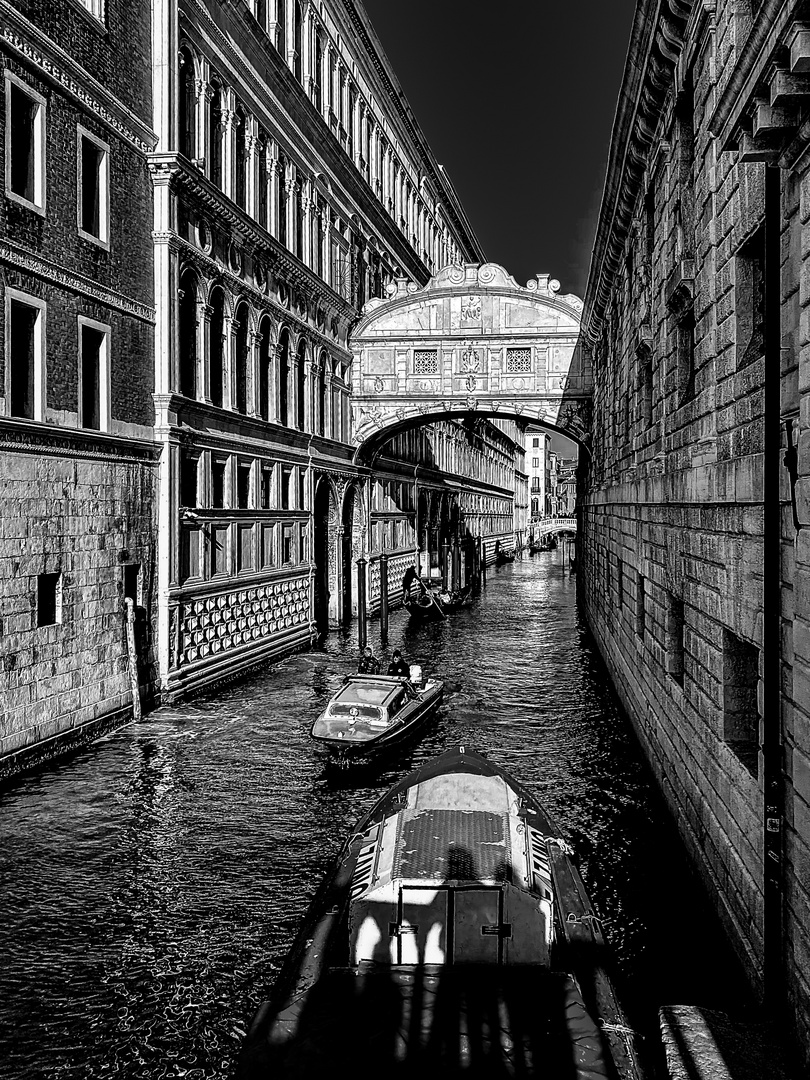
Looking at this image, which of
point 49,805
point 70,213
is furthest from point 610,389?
point 49,805

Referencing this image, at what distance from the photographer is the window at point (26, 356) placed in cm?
1280

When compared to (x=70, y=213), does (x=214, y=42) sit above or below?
above

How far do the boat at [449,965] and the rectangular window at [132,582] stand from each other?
8.78 meters

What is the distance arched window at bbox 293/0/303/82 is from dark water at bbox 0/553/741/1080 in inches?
638

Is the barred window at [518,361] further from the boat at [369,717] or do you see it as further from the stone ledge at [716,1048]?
the stone ledge at [716,1048]

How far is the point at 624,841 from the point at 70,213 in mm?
11880

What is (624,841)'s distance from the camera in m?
10.8

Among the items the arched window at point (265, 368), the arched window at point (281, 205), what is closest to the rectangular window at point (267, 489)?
the arched window at point (265, 368)

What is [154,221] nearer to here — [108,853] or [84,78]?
[84,78]

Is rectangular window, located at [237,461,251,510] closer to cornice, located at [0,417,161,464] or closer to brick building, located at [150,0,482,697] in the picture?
brick building, located at [150,0,482,697]

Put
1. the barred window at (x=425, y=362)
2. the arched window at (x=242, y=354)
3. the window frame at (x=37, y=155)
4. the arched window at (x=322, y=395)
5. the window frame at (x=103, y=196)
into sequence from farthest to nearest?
the barred window at (x=425, y=362) → the arched window at (x=322, y=395) → the arched window at (x=242, y=354) → the window frame at (x=103, y=196) → the window frame at (x=37, y=155)

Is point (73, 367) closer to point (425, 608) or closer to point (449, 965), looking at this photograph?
point (449, 965)

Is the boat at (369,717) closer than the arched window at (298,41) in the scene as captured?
Yes

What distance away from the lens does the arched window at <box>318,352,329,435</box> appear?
2647 centimetres
